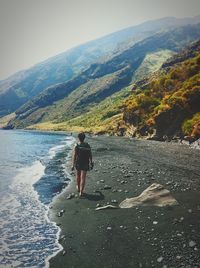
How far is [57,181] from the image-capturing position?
87.1 ft

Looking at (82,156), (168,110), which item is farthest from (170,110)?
(82,156)

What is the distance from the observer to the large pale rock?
54.8 feet

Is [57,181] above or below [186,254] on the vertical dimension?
below

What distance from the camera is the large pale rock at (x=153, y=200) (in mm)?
16703

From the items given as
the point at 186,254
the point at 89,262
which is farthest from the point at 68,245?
the point at 186,254

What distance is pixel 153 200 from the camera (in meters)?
16.9

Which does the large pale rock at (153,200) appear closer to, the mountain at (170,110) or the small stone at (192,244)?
the small stone at (192,244)

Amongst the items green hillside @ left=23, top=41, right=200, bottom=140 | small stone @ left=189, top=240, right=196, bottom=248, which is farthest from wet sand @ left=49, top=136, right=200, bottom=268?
green hillside @ left=23, top=41, right=200, bottom=140

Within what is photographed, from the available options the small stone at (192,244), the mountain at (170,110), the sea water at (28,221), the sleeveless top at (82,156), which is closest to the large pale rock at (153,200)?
the sleeveless top at (82,156)

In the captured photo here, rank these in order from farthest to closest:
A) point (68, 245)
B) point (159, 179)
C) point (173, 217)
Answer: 1. point (159, 179)
2. point (173, 217)
3. point (68, 245)

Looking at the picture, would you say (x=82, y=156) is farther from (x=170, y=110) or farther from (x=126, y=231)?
(x=170, y=110)

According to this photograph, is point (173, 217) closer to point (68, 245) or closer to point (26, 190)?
point (68, 245)

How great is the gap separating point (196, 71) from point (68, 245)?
102245mm

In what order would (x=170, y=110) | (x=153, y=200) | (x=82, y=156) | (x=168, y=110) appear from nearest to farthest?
(x=153, y=200) → (x=82, y=156) → (x=170, y=110) → (x=168, y=110)
